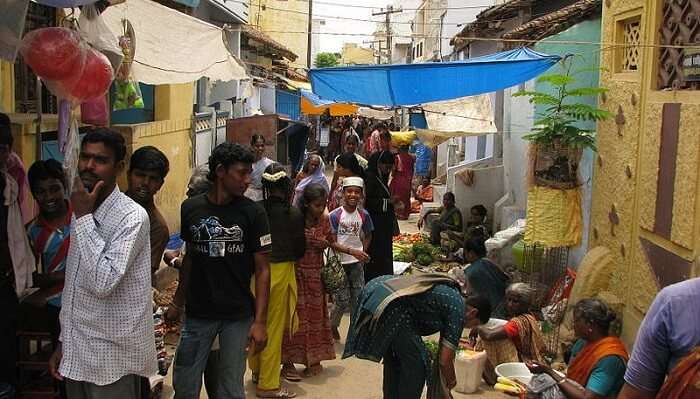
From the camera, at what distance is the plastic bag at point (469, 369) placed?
586 cm

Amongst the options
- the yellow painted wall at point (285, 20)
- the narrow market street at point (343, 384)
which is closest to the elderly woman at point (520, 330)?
the narrow market street at point (343, 384)

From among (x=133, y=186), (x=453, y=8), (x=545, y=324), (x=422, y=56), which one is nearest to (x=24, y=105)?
(x=133, y=186)

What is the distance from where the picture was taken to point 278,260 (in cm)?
564

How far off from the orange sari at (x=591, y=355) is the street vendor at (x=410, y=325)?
0.71 meters

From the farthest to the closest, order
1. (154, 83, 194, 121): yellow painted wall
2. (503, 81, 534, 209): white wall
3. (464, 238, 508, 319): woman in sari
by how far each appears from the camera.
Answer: (503, 81, 534, 209): white wall
(154, 83, 194, 121): yellow painted wall
(464, 238, 508, 319): woman in sari

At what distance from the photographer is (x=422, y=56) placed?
38.3 m

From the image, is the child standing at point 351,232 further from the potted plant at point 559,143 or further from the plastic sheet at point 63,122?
the plastic sheet at point 63,122

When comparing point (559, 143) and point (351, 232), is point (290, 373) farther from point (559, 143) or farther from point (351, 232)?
point (559, 143)

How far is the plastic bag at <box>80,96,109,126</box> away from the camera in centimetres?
457

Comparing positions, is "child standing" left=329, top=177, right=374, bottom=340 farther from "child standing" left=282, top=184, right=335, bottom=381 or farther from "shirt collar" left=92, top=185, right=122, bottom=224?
"shirt collar" left=92, top=185, right=122, bottom=224

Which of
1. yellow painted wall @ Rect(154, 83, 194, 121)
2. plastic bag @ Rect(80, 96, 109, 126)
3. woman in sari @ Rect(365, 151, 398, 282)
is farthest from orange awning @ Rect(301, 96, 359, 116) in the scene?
plastic bag @ Rect(80, 96, 109, 126)

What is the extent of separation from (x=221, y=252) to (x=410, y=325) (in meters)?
1.12

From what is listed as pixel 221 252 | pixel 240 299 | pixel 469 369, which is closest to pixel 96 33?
pixel 221 252

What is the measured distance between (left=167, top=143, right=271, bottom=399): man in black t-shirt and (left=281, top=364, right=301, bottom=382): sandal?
72.6 inches
